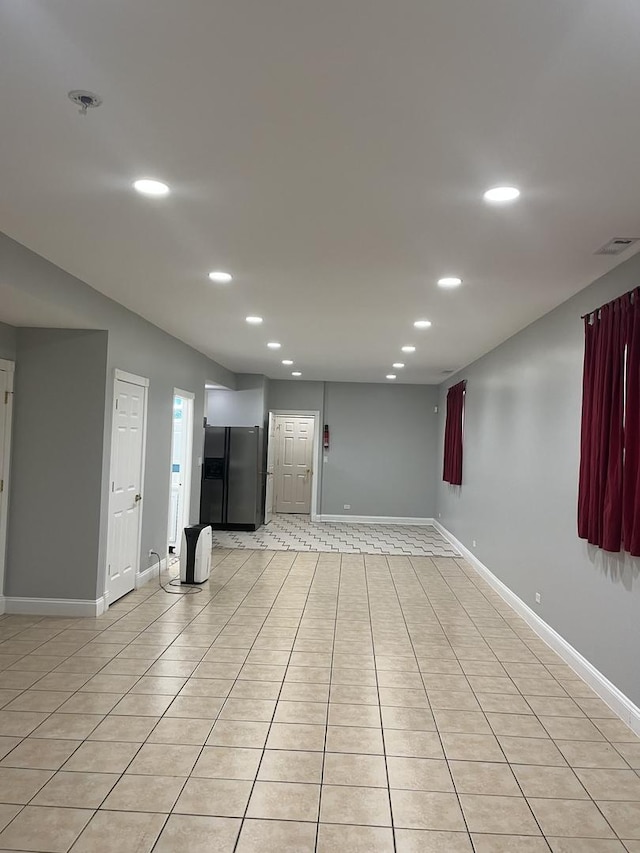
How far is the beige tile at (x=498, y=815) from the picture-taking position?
2.49 m

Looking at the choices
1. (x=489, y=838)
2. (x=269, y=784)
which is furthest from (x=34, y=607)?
(x=489, y=838)

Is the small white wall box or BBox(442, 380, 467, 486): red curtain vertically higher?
BBox(442, 380, 467, 486): red curtain


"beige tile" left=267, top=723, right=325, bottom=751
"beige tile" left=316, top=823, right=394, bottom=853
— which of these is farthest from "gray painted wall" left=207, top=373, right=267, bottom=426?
"beige tile" left=316, top=823, right=394, bottom=853

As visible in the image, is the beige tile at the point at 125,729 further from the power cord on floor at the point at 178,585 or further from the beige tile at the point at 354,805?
the power cord on floor at the point at 178,585

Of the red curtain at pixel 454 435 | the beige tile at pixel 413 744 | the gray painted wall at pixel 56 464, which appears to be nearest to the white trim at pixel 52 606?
the gray painted wall at pixel 56 464

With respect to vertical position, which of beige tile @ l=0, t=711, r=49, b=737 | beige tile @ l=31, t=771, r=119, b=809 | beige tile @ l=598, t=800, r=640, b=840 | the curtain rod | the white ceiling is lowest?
beige tile @ l=0, t=711, r=49, b=737

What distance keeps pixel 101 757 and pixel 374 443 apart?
9274mm

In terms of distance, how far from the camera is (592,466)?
12.9 feet

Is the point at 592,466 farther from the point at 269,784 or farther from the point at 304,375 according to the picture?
the point at 304,375

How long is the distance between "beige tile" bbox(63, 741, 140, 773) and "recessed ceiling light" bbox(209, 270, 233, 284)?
2.94 m

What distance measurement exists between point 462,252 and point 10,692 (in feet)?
12.3

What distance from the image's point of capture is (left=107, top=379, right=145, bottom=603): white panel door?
218 inches

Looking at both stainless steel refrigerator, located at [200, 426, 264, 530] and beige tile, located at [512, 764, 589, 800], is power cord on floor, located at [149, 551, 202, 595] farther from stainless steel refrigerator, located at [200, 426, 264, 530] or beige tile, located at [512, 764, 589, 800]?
beige tile, located at [512, 764, 589, 800]

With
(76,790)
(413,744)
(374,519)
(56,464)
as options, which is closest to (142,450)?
(56,464)
